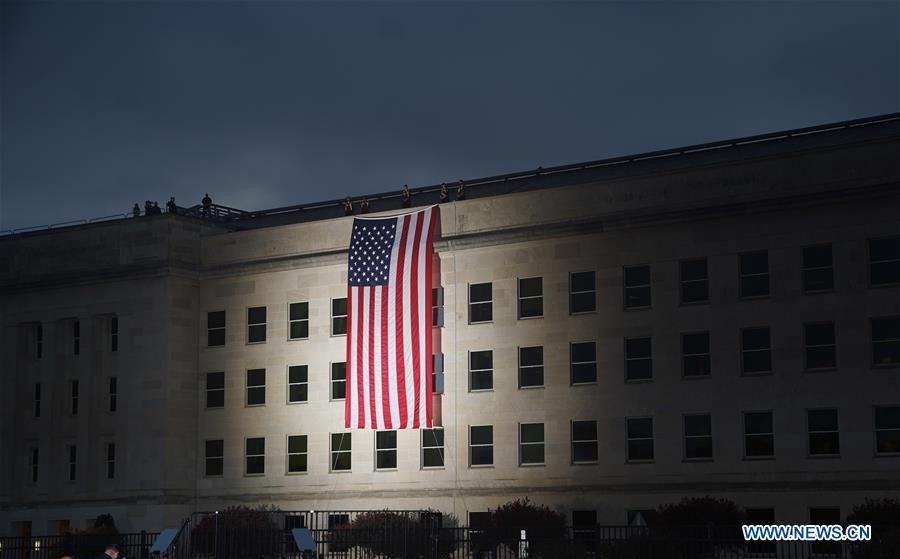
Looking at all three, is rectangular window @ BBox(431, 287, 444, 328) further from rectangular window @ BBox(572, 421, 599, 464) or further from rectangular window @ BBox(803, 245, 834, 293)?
rectangular window @ BBox(803, 245, 834, 293)

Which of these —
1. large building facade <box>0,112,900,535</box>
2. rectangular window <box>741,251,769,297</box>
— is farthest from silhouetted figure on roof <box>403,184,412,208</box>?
rectangular window <box>741,251,769,297</box>

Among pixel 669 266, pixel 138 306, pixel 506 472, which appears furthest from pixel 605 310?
pixel 138 306

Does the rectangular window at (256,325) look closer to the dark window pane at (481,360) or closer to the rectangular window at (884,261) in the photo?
the dark window pane at (481,360)

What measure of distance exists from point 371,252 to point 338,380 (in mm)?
6850

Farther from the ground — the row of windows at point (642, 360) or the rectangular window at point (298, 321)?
the rectangular window at point (298, 321)

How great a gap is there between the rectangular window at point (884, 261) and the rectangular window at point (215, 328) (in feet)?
110

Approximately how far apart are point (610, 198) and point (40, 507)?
116 feet

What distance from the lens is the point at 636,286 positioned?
6200cm

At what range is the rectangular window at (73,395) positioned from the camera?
75.7 meters

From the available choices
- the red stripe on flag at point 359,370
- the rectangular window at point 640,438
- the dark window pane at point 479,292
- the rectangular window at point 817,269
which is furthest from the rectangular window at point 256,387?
the rectangular window at point 817,269

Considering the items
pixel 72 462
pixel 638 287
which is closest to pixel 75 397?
pixel 72 462

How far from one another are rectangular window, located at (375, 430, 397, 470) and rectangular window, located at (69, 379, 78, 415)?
719 inches

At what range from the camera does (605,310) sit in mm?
62344

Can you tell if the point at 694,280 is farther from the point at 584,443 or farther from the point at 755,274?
the point at 584,443
